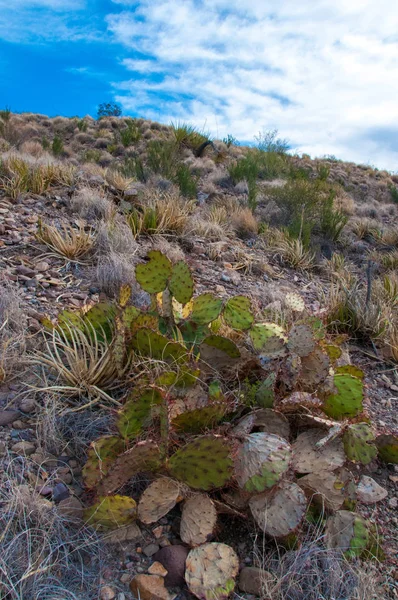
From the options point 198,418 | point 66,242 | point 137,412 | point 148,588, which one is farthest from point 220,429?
point 66,242

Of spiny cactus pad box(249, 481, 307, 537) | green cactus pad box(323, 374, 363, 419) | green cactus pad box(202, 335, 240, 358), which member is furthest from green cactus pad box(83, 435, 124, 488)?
green cactus pad box(323, 374, 363, 419)

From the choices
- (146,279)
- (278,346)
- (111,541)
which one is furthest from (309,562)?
(146,279)

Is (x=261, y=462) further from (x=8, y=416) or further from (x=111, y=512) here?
(x=8, y=416)

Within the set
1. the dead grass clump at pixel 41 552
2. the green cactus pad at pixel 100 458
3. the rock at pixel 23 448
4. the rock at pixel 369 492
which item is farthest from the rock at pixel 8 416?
the rock at pixel 369 492

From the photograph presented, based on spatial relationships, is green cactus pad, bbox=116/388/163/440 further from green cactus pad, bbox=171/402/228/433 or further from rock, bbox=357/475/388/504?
rock, bbox=357/475/388/504

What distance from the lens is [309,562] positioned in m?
2.01

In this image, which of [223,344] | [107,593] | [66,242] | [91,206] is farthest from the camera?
[91,206]

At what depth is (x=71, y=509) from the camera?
2166 mm

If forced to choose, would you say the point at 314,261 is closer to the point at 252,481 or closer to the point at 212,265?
the point at 212,265

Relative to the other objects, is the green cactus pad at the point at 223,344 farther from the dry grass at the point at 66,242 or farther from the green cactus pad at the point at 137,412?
the dry grass at the point at 66,242

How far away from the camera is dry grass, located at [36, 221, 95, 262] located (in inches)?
197

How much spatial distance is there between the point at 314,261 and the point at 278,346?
15.5 ft

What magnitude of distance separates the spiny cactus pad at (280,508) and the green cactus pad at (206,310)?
1243 mm

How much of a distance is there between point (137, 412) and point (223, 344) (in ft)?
2.64
